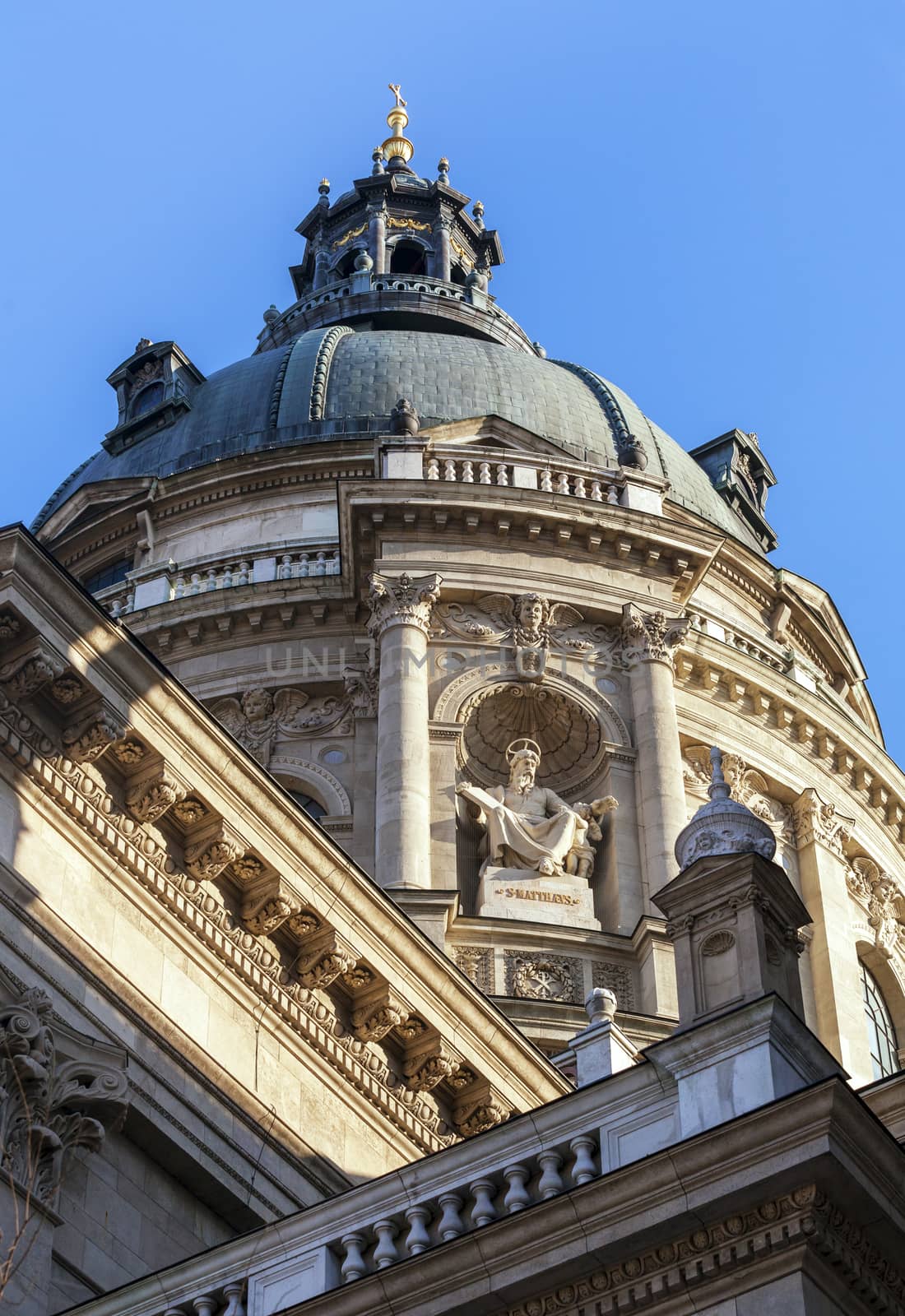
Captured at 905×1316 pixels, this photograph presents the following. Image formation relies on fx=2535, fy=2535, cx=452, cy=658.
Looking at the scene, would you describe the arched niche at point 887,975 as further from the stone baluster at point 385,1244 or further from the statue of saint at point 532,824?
the stone baluster at point 385,1244

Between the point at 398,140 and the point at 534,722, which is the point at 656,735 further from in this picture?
the point at 398,140

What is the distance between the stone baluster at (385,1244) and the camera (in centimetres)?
1466

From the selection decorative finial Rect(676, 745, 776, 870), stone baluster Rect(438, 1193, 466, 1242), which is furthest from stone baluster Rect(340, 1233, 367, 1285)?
decorative finial Rect(676, 745, 776, 870)

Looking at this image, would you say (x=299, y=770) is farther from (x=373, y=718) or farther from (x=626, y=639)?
(x=626, y=639)

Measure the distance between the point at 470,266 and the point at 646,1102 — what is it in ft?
164

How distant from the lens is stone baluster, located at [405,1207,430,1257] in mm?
14594

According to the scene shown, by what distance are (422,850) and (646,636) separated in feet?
21.1

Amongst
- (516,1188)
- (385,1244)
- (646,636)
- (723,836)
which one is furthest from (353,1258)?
(646,636)

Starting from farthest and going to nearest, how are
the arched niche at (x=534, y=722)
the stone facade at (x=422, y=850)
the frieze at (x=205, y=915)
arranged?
the arched niche at (x=534, y=722)
the frieze at (x=205, y=915)
the stone facade at (x=422, y=850)

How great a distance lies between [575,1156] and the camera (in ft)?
47.5

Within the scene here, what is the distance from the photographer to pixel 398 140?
70.6 meters

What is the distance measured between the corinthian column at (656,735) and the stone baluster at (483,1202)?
2200 centimetres

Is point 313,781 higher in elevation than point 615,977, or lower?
higher

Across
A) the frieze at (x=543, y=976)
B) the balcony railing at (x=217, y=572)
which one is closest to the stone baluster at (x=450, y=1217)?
the frieze at (x=543, y=976)
